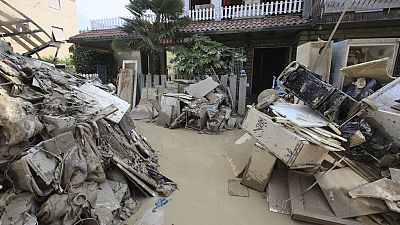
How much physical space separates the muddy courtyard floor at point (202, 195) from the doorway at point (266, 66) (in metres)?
5.61

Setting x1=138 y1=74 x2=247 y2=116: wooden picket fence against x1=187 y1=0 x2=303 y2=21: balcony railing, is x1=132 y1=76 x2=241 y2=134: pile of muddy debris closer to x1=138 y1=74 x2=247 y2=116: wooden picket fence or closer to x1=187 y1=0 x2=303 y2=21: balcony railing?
x1=138 y1=74 x2=247 y2=116: wooden picket fence

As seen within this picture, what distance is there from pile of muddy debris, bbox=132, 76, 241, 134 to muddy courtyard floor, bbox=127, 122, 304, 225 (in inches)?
32.1

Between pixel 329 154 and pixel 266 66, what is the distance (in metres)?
7.64

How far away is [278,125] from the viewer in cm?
291

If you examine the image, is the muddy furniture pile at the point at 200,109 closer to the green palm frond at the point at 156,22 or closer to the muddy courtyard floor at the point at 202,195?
the muddy courtyard floor at the point at 202,195

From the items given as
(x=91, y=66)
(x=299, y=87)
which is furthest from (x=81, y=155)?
(x=91, y=66)

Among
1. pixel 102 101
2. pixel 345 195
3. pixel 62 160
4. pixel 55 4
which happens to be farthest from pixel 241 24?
pixel 55 4

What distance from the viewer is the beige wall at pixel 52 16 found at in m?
13.0

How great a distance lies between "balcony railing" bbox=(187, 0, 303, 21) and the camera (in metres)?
7.93

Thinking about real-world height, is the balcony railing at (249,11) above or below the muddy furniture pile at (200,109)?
above

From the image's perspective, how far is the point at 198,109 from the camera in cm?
561

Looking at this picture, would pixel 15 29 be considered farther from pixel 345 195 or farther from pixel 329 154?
pixel 345 195

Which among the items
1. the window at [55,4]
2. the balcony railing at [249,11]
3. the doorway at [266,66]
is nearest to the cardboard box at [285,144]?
the balcony railing at [249,11]

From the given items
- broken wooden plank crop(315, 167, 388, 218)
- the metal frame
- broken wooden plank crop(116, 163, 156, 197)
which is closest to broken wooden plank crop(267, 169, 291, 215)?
broken wooden plank crop(315, 167, 388, 218)
